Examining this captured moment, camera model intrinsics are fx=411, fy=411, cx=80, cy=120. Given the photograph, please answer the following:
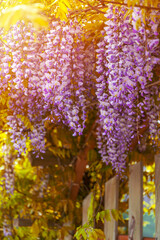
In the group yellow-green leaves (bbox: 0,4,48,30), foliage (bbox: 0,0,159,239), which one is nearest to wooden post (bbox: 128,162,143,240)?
foliage (bbox: 0,0,159,239)

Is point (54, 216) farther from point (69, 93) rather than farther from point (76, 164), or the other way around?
point (69, 93)

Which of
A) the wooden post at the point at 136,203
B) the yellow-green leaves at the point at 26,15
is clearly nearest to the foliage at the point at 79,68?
the yellow-green leaves at the point at 26,15

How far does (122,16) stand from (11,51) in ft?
2.32

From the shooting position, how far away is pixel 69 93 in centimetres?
221

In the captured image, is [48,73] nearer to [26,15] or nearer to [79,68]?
[79,68]

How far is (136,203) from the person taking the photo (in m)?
2.58

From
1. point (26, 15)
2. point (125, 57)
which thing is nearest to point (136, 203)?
point (125, 57)

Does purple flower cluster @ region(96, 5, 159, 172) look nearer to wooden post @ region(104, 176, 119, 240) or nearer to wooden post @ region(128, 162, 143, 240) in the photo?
wooden post @ region(128, 162, 143, 240)

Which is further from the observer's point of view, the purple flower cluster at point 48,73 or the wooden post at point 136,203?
the wooden post at point 136,203

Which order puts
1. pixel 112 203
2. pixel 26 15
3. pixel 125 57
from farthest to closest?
1. pixel 112 203
2. pixel 125 57
3. pixel 26 15

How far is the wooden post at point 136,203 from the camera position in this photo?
2.53m

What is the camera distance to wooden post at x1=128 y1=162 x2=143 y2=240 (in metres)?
2.53

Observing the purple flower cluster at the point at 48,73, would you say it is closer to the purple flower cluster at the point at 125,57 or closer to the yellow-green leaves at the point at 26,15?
the purple flower cluster at the point at 125,57

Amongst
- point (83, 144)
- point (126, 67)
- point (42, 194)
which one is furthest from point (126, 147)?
point (42, 194)
